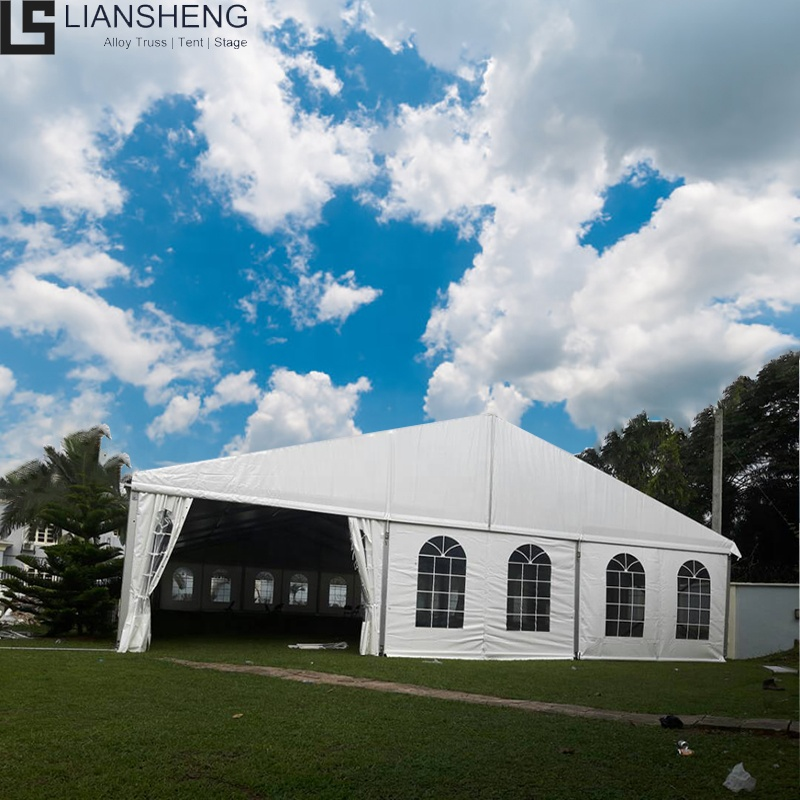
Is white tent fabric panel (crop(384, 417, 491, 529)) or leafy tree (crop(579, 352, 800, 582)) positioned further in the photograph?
leafy tree (crop(579, 352, 800, 582))

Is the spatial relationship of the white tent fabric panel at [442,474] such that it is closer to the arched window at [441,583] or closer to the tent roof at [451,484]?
the tent roof at [451,484]

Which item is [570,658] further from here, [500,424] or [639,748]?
[639,748]

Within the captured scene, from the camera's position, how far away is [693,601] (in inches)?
643

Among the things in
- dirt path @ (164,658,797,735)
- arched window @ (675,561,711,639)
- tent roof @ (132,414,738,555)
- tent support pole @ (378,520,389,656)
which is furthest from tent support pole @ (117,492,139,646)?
arched window @ (675,561,711,639)

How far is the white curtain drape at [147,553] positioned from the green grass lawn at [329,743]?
2.12 metres

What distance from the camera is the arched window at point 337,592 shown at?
2584 cm

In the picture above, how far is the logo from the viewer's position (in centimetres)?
1013

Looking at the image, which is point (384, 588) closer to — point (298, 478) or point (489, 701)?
point (298, 478)

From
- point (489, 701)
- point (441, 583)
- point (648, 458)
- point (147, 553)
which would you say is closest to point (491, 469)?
point (441, 583)

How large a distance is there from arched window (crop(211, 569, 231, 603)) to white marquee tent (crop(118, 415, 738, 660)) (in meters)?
7.35

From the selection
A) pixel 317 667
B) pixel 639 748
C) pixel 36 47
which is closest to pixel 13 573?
pixel 317 667

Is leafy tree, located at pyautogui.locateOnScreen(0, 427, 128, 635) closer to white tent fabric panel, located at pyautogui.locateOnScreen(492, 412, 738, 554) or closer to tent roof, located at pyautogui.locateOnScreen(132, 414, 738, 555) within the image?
tent roof, located at pyautogui.locateOnScreen(132, 414, 738, 555)

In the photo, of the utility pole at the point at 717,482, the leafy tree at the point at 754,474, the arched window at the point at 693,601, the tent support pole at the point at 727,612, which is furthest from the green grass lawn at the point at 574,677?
the leafy tree at the point at 754,474

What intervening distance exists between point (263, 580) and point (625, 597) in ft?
Answer: 41.2
